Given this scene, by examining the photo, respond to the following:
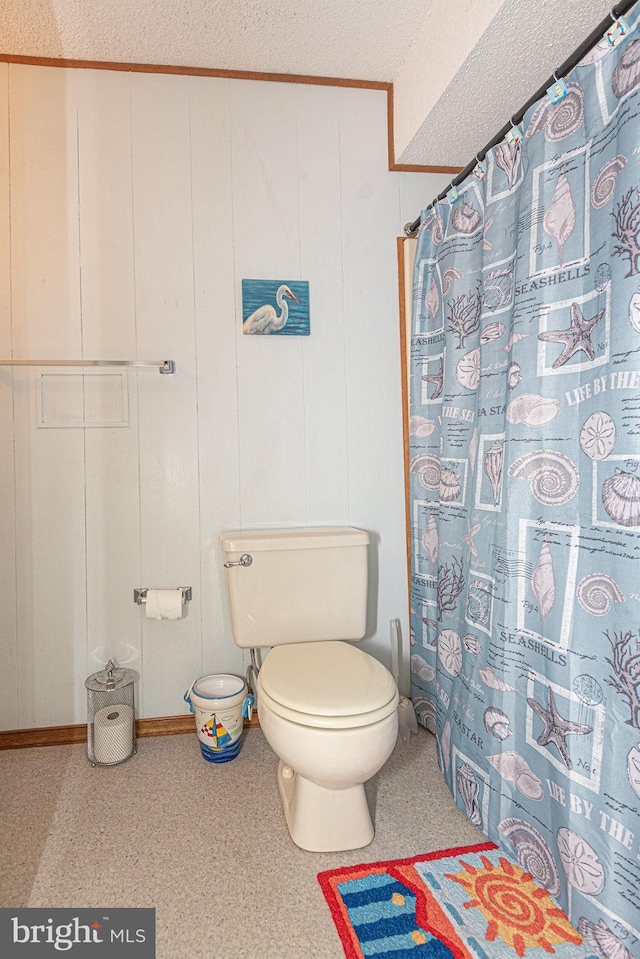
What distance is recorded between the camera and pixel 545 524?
1.28 m

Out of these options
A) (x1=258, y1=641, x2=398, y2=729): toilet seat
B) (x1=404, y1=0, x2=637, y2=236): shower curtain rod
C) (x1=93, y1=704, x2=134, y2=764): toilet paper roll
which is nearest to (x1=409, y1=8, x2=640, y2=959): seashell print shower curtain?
(x1=404, y1=0, x2=637, y2=236): shower curtain rod

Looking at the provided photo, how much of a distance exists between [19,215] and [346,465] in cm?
147

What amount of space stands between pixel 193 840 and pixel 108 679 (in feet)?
2.13

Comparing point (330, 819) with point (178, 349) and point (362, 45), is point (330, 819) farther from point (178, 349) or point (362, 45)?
point (362, 45)

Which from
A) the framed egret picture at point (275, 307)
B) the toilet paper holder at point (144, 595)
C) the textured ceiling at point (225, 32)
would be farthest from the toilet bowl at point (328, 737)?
the textured ceiling at point (225, 32)

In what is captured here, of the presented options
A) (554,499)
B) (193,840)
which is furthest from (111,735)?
(554,499)

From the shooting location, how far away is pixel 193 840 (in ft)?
4.89

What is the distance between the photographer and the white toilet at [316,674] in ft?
4.43

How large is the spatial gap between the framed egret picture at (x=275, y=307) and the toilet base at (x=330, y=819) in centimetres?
149

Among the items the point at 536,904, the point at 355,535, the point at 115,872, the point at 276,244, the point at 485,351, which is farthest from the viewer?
the point at 276,244

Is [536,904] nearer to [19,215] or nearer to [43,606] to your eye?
[43,606]

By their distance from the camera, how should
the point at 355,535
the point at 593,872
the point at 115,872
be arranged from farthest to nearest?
1. the point at 355,535
2. the point at 115,872
3. the point at 593,872

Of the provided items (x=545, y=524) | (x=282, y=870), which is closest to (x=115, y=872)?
(x=282, y=870)

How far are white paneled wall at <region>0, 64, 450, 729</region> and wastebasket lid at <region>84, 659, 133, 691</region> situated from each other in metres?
0.08
